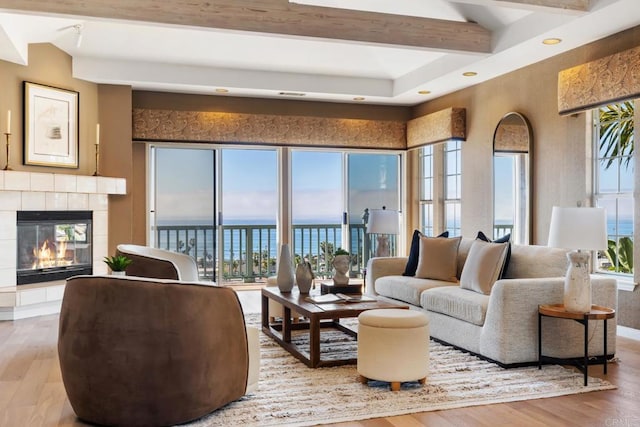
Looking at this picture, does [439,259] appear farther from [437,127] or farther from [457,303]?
[437,127]

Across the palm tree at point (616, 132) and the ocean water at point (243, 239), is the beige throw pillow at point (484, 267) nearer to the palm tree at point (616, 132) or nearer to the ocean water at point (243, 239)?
the palm tree at point (616, 132)

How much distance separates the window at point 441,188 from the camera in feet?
25.3

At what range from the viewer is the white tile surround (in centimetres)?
583

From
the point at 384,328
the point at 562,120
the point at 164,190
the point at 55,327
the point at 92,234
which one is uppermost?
the point at 562,120

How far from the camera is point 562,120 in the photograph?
18.7 feet

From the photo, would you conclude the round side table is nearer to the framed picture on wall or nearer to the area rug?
the area rug

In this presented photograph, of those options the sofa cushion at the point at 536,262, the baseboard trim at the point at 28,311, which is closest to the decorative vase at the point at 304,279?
the sofa cushion at the point at 536,262

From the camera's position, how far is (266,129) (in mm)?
8031

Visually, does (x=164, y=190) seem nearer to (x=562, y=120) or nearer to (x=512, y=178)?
(x=512, y=178)

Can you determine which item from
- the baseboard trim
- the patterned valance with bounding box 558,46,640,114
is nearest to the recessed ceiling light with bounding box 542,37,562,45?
the patterned valance with bounding box 558,46,640,114

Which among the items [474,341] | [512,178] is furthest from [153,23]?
[512,178]

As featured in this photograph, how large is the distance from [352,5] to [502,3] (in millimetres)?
1801

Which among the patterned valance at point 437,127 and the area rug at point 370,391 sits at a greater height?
the patterned valance at point 437,127

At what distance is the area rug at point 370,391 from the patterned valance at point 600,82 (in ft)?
7.89
